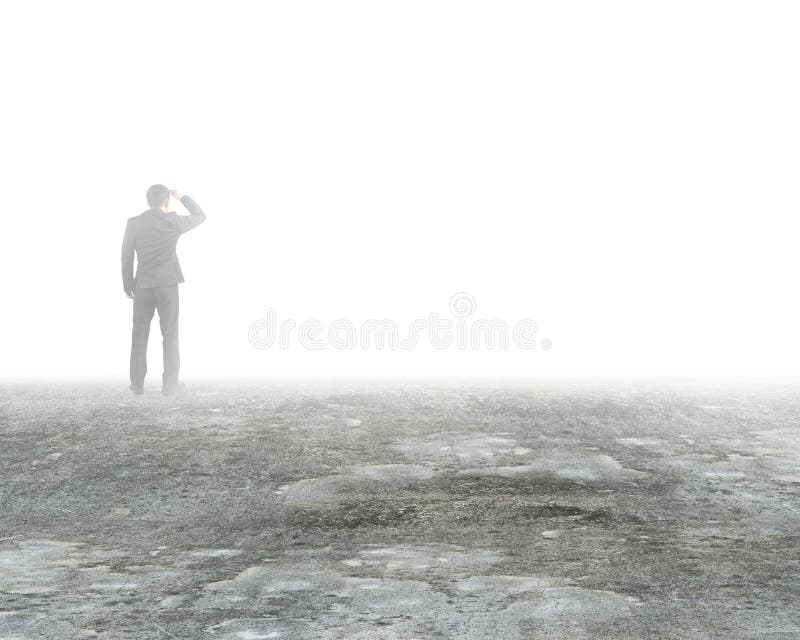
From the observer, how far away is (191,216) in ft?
22.1

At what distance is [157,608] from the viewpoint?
8.28 feet

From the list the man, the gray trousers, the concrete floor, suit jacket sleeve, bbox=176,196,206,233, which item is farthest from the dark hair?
the concrete floor

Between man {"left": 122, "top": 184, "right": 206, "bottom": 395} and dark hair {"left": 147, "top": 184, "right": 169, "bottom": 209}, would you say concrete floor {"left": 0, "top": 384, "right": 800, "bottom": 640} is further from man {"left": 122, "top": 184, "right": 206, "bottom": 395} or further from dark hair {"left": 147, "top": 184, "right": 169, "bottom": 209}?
dark hair {"left": 147, "top": 184, "right": 169, "bottom": 209}

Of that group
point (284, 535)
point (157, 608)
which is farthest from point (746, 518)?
point (157, 608)

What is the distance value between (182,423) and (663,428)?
2.86m

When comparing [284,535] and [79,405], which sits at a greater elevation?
[79,405]

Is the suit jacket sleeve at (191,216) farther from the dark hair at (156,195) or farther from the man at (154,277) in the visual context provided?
the dark hair at (156,195)

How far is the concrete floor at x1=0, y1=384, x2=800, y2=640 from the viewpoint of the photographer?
2451 mm

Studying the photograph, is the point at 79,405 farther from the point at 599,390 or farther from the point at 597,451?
the point at 599,390

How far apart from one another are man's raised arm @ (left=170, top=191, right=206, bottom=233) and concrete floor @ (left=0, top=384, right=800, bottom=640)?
1.45 metres

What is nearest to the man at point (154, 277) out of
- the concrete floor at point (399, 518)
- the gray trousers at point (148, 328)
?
the gray trousers at point (148, 328)

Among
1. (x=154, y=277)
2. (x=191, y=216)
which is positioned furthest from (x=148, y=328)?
(x=191, y=216)

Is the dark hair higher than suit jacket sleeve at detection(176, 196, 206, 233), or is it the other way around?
the dark hair

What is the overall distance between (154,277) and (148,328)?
402mm
